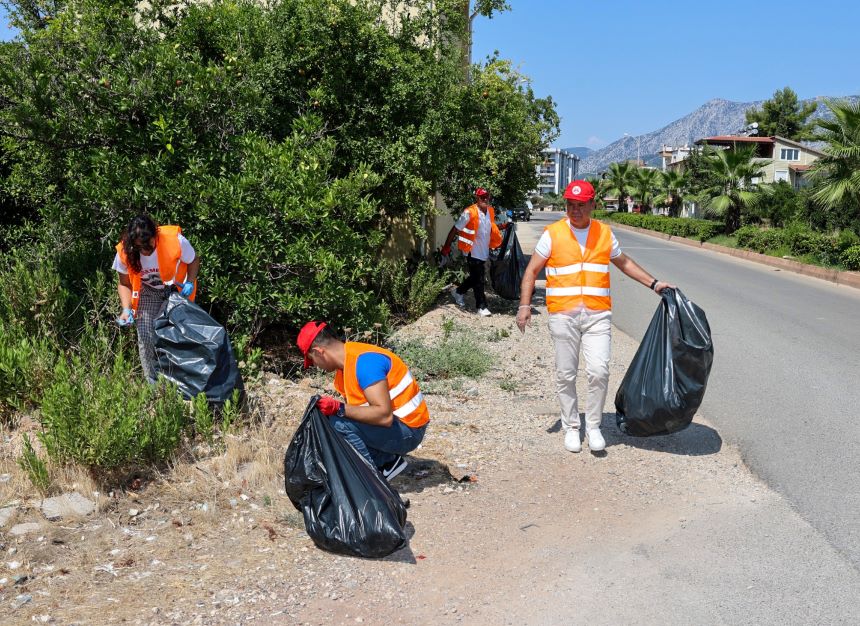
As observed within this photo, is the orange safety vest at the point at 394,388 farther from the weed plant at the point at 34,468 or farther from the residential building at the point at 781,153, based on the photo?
the residential building at the point at 781,153

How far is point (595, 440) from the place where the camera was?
5.33 meters

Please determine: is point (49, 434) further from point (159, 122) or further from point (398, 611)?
point (159, 122)

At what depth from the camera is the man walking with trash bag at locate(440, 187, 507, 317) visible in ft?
34.0

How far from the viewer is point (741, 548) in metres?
3.90

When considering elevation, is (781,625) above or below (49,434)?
below

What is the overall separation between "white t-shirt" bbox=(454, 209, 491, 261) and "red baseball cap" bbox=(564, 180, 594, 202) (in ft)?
16.9

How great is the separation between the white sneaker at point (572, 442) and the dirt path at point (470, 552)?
0.28 feet

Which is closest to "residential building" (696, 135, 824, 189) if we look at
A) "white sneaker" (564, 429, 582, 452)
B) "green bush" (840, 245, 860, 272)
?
"green bush" (840, 245, 860, 272)

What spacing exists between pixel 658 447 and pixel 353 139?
216 inches

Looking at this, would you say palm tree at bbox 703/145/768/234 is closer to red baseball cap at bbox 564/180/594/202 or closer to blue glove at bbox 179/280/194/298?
red baseball cap at bbox 564/180/594/202

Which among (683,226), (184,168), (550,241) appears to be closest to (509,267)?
(184,168)

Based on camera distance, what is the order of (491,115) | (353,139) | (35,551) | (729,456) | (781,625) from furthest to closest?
(491,115), (353,139), (729,456), (35,551), (781,625)

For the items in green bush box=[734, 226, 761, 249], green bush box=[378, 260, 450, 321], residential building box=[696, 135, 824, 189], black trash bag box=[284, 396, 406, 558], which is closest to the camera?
black trash bag box=[284, 396, 406, 558]

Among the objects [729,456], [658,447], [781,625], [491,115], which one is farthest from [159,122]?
[491,115]
